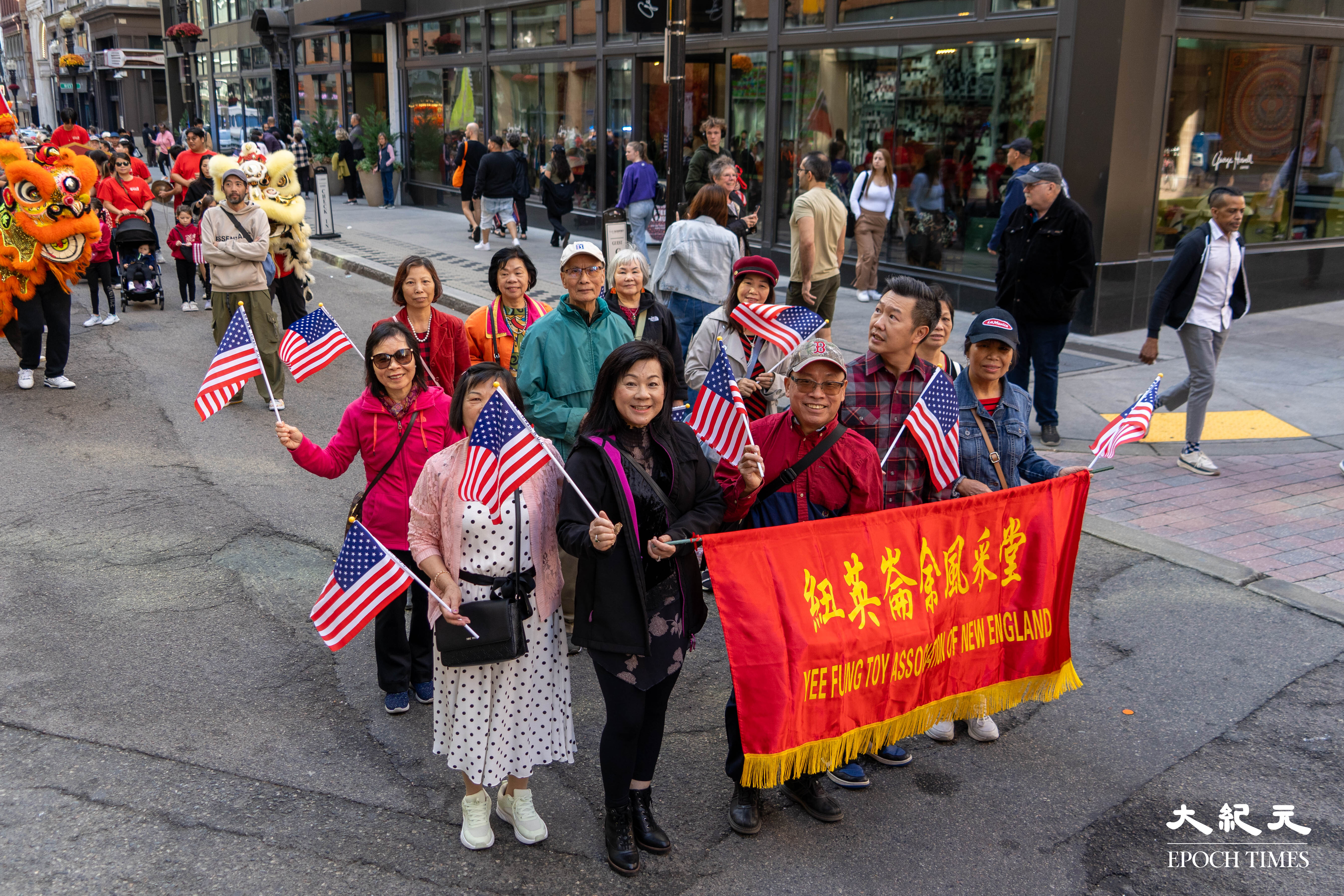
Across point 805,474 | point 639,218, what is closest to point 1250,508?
point 805,474

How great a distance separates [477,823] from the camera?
12.3 ft

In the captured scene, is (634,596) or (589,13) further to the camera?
(589,13)

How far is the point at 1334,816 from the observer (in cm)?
395

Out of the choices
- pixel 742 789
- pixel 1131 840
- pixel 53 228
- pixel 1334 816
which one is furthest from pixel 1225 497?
pixel 53 228

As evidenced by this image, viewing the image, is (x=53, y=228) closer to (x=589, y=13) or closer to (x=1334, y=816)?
(x=1334, y=816)

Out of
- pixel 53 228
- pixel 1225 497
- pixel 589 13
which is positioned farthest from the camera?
pixel 589 13

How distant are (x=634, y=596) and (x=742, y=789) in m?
0.94

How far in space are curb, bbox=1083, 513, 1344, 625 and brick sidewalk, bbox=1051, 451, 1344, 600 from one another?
76mm

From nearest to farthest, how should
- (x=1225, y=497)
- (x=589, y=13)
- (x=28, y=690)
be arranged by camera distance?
(x=28, y=690) < (x=1225, y=497) < (x=589, y=13)

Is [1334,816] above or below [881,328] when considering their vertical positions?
below

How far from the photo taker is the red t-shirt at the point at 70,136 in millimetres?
12625

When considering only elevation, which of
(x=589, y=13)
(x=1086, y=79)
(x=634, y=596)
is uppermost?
(x=589, y=13)

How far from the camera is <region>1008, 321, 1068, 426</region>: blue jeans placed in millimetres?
8266

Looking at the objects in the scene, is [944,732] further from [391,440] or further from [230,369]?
[230,369]
